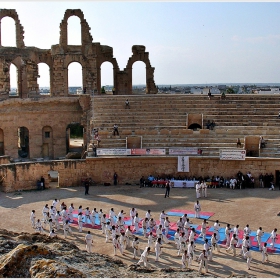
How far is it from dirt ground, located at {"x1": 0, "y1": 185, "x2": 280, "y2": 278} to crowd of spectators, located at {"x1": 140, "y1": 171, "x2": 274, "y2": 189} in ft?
1.89

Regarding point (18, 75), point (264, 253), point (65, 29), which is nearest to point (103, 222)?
point (264, 253)

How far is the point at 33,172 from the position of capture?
25391 mm

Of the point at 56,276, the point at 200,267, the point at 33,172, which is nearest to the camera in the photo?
the point at 56,276

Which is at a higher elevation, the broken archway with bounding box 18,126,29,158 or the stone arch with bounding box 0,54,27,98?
the stone arch with bounding box 0,54,27,98

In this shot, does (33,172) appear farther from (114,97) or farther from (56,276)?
(56,276)

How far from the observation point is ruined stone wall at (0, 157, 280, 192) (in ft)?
82.3

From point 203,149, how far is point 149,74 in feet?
49.6

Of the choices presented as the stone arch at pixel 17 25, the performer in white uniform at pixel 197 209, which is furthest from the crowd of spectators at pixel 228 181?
the stone arch at pixel 17 25

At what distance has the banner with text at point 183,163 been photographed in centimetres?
2611

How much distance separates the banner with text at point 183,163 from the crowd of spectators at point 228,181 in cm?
54

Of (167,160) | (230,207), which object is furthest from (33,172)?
(230,207)

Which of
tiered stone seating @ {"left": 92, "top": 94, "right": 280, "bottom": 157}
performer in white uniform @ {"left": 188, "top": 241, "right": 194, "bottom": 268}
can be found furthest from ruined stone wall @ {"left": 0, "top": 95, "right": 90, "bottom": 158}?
performer in white uniform @ {"left": 188, "top": 241, "right": 194, "bottom": 268}

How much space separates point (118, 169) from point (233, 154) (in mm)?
6921

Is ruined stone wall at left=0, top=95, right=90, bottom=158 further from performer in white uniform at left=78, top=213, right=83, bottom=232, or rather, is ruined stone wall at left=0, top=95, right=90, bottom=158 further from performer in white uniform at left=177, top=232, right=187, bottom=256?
performer in white uniform at left=177, top=232, right=187, bottom=256
